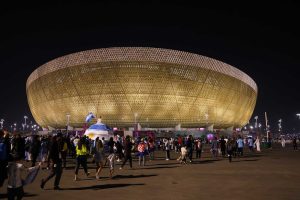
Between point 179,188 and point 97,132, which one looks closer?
point 179,188

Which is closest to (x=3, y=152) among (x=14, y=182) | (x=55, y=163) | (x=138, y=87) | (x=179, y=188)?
(x=55, y=163)

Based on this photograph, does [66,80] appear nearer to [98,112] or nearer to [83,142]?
[98,112]

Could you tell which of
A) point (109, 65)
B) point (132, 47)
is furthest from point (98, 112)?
point (132, 47)

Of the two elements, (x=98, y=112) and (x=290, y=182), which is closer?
(x=290, y=182)

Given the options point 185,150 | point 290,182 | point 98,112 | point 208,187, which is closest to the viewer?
point 208,187

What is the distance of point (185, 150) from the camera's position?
20.2 metres

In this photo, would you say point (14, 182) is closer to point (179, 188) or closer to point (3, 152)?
point (3, 152)

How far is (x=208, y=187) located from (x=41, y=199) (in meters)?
5.30

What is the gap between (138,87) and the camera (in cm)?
6856

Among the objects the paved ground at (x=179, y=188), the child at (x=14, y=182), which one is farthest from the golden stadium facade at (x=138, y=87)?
the child at (x=14, y=182)

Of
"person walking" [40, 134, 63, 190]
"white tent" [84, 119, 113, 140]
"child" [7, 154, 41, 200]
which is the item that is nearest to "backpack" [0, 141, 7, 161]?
"person walking" [40, 134, 63, 190]

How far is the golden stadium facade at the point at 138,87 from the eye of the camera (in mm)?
67688

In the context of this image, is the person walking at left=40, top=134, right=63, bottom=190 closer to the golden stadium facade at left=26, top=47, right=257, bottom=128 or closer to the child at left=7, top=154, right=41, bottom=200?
the child at left=7, top=154, right=41, bottom=200

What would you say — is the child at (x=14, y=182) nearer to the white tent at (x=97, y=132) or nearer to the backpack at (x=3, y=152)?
the backpack at (x=3, y=152)
